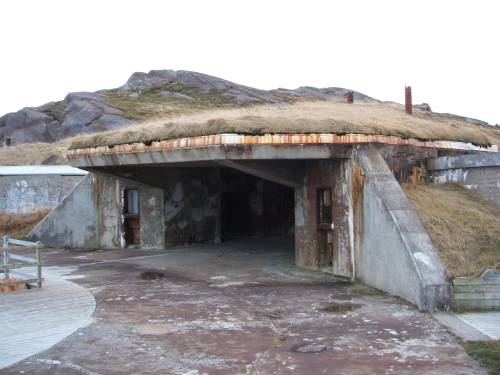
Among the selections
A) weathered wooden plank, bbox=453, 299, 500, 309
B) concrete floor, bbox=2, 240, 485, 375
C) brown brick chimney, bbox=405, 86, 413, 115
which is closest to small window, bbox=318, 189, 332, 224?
concrete floor, bbox=2, 240, 485, 375

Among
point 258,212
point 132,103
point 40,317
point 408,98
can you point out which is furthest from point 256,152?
point 132,103

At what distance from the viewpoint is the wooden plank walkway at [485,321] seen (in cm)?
721

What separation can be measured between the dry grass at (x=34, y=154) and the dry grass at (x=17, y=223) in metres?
5.40

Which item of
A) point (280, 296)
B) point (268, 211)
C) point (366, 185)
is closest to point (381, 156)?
point (366, 185)

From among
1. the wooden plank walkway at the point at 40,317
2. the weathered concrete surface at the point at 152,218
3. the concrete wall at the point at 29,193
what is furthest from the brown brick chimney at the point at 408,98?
the concrete wall at the point at 29,193

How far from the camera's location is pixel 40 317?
8.24 m

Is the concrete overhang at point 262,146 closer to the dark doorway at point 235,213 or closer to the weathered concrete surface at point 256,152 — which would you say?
the weathered concrete surface at point 256,152

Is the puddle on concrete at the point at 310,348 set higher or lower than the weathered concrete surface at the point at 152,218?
lower

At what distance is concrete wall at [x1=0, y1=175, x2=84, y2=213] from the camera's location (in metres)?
22.3

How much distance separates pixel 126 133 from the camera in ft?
44.2

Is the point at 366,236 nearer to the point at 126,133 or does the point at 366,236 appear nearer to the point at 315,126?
the point at 315,126

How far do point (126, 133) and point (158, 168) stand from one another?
289cm

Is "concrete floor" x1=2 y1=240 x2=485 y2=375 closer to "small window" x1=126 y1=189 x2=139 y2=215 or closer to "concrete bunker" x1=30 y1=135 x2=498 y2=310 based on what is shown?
"concrete bunker" x1=30 y1=135 x2=498 y2=310

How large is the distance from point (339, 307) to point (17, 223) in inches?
614
